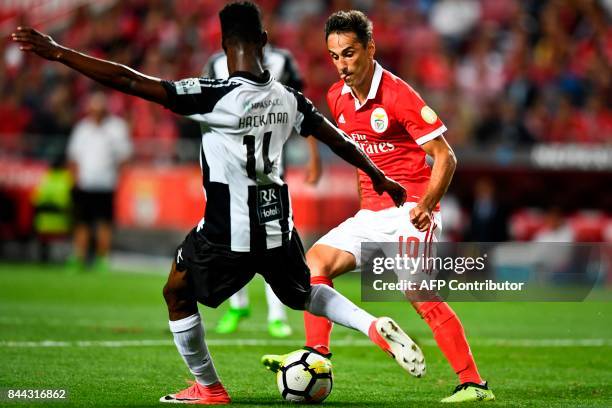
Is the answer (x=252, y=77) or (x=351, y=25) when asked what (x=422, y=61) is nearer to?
(x=351, y=25)

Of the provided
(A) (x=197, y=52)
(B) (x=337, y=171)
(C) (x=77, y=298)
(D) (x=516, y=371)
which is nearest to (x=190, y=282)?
(D) (x=516, y=371)

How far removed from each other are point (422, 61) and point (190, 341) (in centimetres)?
1479

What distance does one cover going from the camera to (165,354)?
333 inches

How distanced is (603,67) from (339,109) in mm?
13182

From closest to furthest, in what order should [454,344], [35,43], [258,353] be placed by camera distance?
1. [35,43]
2. [454,344]
3. [258,353]

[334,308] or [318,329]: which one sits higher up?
[334,308]

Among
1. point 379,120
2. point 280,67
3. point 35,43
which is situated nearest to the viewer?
point 35,43

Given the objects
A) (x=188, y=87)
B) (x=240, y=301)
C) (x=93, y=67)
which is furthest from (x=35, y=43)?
(x=240, y=301)

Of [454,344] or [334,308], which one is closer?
[334,308]

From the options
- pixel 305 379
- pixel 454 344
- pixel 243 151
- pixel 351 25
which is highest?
pixel 351 25

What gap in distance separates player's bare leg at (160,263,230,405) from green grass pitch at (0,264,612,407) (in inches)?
6.7

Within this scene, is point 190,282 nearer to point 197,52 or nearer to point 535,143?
point 535,143

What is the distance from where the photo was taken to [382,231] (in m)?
6.85

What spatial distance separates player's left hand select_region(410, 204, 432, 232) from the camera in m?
6.32
